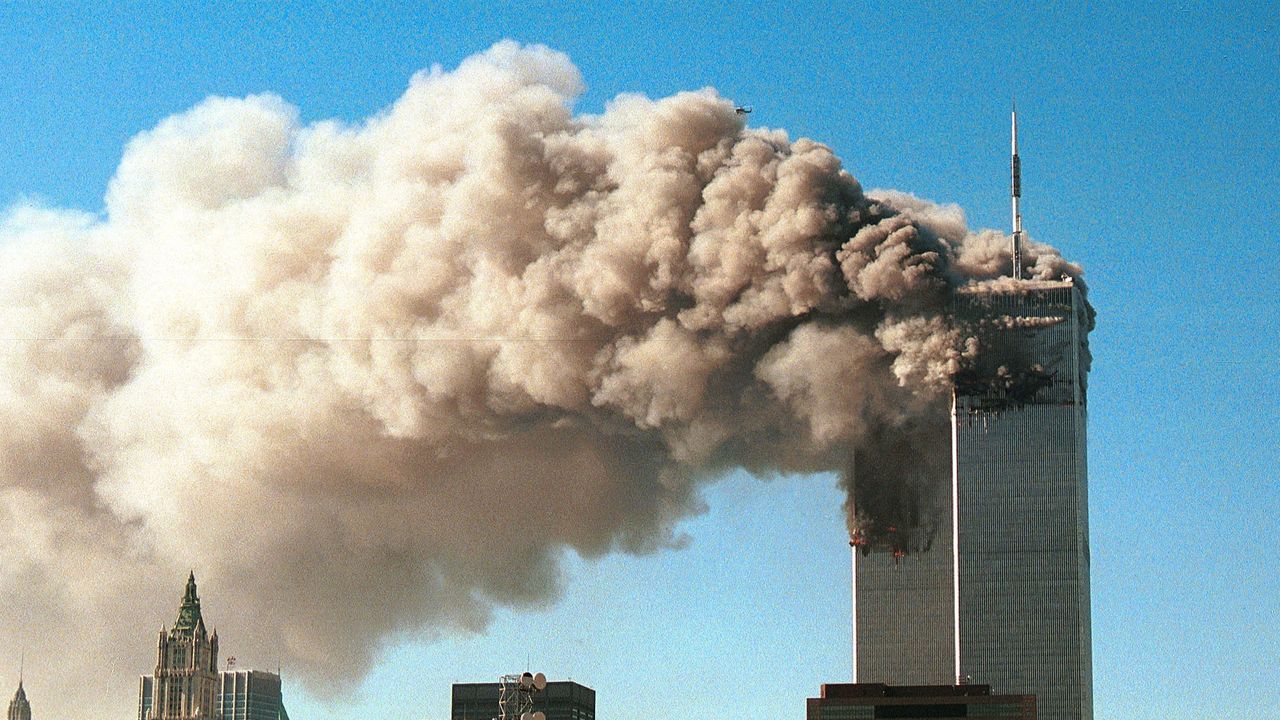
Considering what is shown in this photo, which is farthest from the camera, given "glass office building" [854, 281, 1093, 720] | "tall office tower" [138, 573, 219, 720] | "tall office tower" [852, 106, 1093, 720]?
"tall office tower" [138, 573, 219, 720]

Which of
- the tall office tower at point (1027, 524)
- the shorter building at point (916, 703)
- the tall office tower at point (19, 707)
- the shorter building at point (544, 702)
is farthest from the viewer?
the tall office tower at point (19, 707)

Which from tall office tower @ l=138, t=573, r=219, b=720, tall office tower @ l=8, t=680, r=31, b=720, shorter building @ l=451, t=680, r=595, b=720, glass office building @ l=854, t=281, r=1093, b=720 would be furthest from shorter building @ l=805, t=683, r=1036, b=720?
tall office tower @ l=8, t=680, r=31, b=720

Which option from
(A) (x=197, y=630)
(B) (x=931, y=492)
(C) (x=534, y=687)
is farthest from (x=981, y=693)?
(A) (x=197, y=630)

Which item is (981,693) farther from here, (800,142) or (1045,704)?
(800,142)

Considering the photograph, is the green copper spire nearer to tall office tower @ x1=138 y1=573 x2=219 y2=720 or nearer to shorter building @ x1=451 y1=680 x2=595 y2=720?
tall office tower @ x1=138 y1=573 x2=219 y2=720

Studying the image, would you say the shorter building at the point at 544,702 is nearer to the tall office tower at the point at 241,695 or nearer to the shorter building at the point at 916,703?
the shorter building at the point at 916,703

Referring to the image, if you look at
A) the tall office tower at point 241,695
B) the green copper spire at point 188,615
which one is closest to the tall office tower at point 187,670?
the green copper spire at point 188,615

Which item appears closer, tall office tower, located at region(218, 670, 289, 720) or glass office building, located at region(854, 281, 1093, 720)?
glass office building, located at region(854, 281, 1093, 720)
